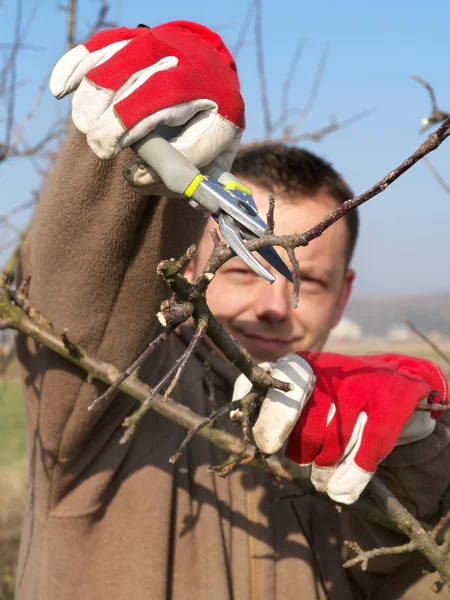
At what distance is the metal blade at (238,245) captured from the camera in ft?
2.72

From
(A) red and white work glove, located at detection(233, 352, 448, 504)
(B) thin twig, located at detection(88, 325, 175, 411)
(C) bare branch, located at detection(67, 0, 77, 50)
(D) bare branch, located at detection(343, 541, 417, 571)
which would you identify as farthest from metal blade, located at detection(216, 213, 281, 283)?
(C) bare branch, located at detection(67, 0, 77, 50)

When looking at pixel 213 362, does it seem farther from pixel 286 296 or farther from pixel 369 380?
pixel 369 380

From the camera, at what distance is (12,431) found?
16359 mm

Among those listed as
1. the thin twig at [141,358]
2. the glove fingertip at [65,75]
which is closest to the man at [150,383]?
the glove fingertip at [65,75]

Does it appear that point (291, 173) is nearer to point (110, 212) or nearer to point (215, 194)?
point (110, 212)

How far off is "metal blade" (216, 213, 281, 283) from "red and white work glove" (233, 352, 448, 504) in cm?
33

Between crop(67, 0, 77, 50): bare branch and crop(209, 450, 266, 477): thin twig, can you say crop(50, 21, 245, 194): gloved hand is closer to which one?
crop(209, 450, 266, 477): thin twig

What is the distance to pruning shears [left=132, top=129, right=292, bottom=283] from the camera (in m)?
0.88

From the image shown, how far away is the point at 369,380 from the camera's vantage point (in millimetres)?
1223

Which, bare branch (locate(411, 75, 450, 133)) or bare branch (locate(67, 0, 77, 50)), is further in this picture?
bare branch (locate(67, 0, 77, 50))

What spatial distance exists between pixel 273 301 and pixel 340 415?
0.65 meters

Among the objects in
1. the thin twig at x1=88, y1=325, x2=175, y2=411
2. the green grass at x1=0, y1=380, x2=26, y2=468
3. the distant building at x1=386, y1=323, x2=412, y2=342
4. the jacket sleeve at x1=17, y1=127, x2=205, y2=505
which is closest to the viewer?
the thin twig at x1=88, y1=325, x2=175, y2=411

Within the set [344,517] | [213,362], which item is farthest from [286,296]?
[344,517]

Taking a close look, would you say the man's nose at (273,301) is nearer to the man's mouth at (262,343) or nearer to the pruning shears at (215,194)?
the man's mouth at (262,343)
